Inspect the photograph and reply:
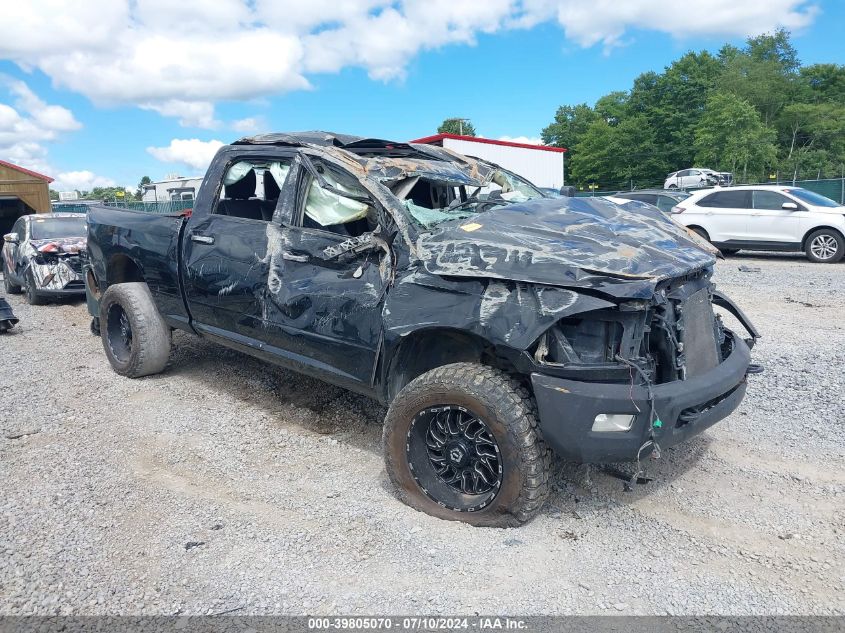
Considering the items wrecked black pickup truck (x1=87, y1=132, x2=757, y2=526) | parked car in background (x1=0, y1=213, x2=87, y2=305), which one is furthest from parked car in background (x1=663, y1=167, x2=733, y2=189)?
wrecked black pickup truck (x1=87, y1=132, x2=757, y2=526)

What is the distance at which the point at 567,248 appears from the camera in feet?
10.3

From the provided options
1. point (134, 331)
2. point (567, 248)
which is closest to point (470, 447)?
point (567, 248)

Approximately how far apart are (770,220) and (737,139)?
105 feet

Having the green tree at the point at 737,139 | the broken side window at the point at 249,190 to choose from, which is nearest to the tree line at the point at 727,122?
the green tree at the point at 737,139

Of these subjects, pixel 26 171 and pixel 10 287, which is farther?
pixel 26 171

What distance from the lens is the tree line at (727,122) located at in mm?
43406

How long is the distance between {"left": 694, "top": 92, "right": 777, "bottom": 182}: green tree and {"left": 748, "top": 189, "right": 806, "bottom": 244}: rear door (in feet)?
96.0

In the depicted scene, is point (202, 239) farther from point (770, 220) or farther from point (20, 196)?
point (20, 196)

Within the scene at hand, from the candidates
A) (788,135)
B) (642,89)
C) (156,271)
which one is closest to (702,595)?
(156,271)

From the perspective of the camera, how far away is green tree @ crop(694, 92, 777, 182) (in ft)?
135

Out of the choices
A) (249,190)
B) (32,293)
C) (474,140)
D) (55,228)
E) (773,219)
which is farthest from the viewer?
(474,140)

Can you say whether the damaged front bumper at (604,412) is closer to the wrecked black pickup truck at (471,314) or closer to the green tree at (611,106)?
the wrecked black pickup truck at (471,314)

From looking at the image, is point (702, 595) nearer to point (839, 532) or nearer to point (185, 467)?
point (839, 532)

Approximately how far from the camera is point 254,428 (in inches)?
186
